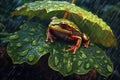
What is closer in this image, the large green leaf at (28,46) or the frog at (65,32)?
the large green leaf at (28,46)

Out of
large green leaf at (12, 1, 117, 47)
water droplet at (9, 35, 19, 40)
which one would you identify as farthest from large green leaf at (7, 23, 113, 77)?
large green leaf at (12, 1, 117, 47)

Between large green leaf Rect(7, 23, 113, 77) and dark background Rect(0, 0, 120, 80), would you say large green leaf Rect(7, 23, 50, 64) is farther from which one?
dark background Rect(0, 0, 120, 80)

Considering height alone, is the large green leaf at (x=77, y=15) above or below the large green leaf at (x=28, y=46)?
above

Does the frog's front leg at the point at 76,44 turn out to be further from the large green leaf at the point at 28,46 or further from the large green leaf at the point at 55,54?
the large green leaf at the point at 28,46

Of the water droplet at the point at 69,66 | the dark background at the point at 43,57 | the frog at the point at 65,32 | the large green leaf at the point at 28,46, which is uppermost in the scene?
the frog at the point at 65,32

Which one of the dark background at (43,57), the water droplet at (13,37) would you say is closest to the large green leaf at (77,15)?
the water droplet at (13,37)

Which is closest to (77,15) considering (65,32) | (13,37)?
(65,32)
